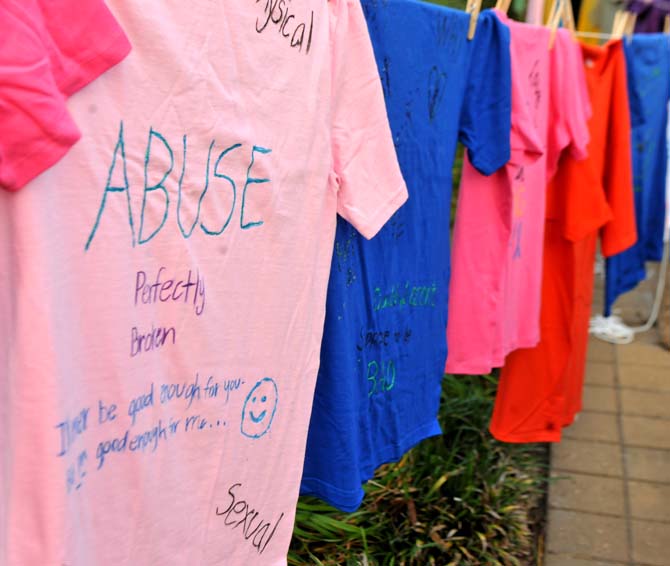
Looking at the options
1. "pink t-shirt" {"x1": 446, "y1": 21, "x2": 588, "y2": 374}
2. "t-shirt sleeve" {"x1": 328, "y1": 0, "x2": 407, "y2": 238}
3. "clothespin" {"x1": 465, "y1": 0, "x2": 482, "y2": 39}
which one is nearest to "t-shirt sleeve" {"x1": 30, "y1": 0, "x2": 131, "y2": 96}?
"t-shirt sleeve" {"x1": 328, "y1": 0, "x2": 407, "y2": 238}

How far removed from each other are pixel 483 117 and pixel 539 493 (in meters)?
2.07

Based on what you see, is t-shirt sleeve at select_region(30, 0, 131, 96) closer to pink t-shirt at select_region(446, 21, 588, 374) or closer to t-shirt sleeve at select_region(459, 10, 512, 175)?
t-shirt sleeve at select_region(459, 10, 512, 175)

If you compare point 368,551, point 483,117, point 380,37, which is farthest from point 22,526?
point 368,551

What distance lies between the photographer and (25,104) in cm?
102

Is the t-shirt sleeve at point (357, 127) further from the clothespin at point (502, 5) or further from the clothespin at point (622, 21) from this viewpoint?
the clothespin at point (622, 21)

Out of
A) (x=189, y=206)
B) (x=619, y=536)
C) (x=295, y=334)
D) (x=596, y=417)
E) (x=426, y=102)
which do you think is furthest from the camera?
(x=596, y=417)

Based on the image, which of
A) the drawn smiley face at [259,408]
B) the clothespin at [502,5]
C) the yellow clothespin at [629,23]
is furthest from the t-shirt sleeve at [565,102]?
the drawn smiley face at [259,408]

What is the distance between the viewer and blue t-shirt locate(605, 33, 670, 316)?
Answer: 3.69 metres

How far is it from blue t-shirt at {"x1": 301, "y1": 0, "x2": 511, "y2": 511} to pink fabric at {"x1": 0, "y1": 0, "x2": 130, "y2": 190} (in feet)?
2.70

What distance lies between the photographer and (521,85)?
102 inches

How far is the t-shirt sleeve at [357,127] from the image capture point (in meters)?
1.70

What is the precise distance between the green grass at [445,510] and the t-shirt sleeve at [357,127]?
147 cm

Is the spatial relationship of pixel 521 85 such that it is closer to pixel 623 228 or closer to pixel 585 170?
pixel 585 170

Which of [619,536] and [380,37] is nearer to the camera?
[380,37]
